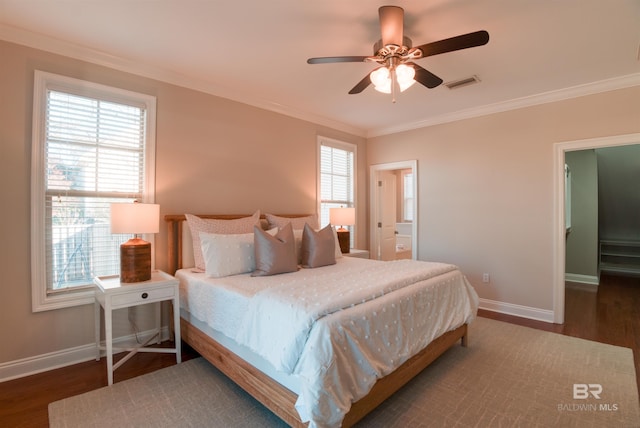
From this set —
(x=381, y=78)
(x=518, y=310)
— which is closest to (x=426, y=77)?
(x=381, y=78)

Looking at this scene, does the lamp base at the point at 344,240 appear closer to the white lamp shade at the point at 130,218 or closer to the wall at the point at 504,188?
the wall at the point at 504,188

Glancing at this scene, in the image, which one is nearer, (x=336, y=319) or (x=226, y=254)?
(x=336, y=319)

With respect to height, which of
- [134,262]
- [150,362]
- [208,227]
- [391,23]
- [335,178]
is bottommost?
[150,362]

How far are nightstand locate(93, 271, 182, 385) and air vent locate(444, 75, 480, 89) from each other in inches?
135

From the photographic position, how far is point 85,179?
2.63 metres

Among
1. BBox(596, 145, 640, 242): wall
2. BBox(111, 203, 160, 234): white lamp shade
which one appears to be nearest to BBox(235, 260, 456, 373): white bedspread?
BBox(111, 203, 160, 234): white lamp shade

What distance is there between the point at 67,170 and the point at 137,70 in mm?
1123

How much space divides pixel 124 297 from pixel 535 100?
478 cm

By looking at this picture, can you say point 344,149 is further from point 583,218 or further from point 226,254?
Result: point 583,218

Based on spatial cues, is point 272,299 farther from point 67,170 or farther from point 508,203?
point 508,203

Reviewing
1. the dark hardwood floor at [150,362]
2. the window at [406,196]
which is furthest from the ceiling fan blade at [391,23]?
the window at [406,196]

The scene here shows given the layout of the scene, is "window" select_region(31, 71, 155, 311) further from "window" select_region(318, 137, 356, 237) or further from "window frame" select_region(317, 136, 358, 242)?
"window" select_region(318, 137, 356, 237)

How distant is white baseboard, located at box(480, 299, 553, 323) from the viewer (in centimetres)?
359

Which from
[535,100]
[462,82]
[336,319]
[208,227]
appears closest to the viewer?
[336,319]
